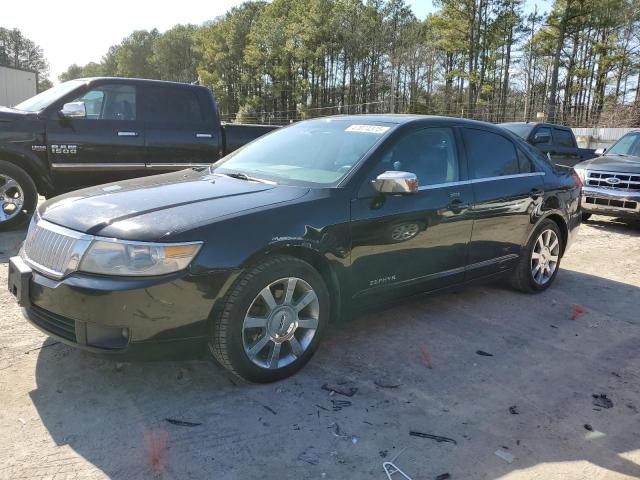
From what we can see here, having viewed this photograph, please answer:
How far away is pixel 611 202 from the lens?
340 inches

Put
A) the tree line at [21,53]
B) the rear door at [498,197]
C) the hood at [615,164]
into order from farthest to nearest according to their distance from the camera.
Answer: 1. the tree line at [21,53]
2. the hood at [615,164]
3. the rear door at [498,197]

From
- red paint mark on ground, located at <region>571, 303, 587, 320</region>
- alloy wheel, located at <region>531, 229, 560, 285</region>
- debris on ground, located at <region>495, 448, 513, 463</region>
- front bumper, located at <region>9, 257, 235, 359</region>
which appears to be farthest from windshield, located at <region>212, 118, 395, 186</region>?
red paint mark on ground, located at <region>571, 303, 587, 320</region>

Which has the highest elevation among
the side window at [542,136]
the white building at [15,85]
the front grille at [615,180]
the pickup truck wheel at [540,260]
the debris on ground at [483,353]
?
the white building at [15,85]

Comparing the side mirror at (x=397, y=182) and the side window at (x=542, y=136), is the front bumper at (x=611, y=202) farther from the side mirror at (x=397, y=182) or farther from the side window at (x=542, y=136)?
the side mirror at (x=397, y=182)

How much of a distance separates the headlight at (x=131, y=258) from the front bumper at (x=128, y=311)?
0.14 feet

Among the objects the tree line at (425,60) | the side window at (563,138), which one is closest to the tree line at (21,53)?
the tree line at (425,60)

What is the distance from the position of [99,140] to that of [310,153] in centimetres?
413

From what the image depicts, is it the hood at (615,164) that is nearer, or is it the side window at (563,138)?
the hood at (615,164)

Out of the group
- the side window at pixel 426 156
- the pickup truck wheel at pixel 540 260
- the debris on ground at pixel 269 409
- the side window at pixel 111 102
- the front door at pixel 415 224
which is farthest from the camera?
the side window at pixel 111 102

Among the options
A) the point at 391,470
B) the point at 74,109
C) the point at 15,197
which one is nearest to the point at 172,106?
the point at 74,109

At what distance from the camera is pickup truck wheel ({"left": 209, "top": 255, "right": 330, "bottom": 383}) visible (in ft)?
9.64

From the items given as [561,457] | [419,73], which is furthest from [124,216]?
[419,73]

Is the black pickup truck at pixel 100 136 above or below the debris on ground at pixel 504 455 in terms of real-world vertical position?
above

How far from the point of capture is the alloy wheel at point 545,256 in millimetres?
5195
